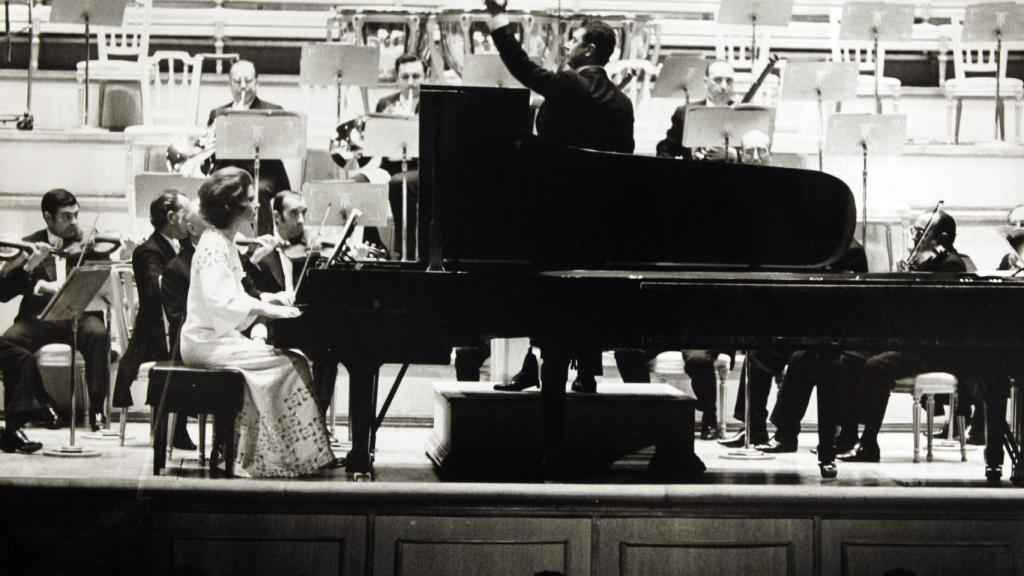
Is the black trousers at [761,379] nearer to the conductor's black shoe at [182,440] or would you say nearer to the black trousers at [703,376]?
the black trousers at [703,376]

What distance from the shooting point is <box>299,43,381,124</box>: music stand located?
247 inches

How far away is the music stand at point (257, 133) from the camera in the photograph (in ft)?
19.2

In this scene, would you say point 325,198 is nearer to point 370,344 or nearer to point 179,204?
point 179,204

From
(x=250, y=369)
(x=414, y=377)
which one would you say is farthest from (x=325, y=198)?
(x=250, y=369)

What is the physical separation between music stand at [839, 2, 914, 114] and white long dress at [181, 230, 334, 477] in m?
4.04

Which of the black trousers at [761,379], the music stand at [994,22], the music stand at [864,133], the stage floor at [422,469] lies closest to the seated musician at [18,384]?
the stage floor at [422,469]

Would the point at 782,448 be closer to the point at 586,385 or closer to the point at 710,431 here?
the point at 710,431

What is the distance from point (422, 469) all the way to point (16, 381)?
2036 mm

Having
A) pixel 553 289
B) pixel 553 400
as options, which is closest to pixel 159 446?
pixel 553 400

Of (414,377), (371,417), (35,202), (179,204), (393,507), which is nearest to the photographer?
(393,507)

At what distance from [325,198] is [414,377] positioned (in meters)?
1.15

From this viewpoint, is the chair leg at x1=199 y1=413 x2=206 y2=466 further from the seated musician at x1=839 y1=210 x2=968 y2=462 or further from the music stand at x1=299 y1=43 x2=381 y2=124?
the seated musician at x1=839 y1=210 x2=968 y2=462

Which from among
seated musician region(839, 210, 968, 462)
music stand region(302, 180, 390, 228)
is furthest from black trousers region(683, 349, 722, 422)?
music stand region(302, 180, 390, 228)

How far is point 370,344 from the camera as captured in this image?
4.13m
